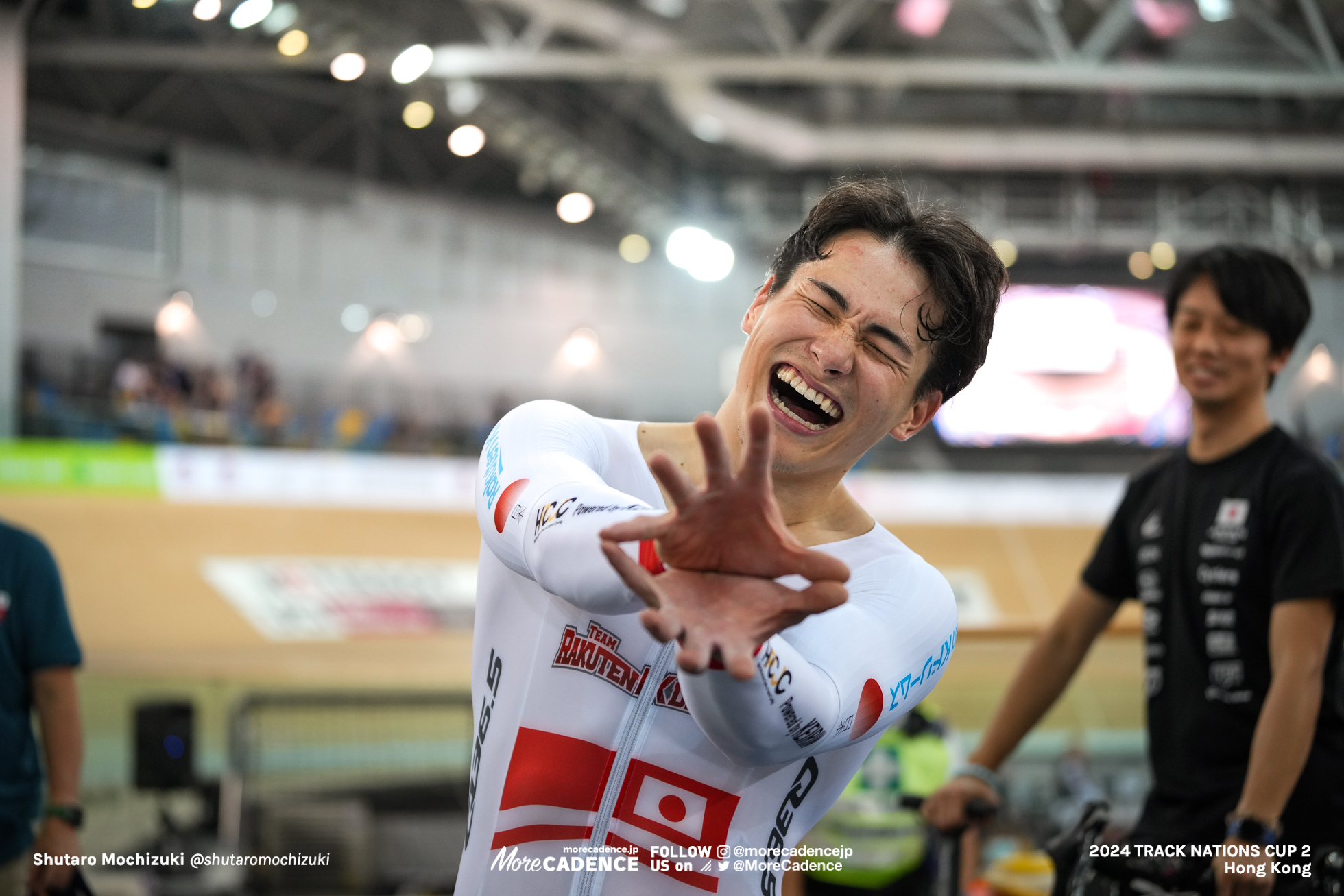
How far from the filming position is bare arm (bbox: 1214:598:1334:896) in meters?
1.96

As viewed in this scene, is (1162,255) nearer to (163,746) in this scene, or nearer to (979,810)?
(163,746)

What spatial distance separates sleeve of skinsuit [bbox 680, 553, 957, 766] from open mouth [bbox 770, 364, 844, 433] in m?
0.21

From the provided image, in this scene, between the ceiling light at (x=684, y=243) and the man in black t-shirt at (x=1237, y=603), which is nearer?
the man in black t-shirt at (x=1237, y=603)

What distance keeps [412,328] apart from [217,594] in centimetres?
741

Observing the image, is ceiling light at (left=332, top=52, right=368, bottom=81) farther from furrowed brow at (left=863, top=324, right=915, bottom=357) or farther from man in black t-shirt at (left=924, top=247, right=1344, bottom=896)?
furrowed brow at (left=863, top=324, right=915, bottom=357)

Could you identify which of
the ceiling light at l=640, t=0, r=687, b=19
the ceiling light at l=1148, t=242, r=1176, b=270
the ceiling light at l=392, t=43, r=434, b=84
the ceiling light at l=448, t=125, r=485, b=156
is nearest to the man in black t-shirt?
the ceiling light at l=392, t=43, r=434, b=84

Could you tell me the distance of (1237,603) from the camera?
7.07ft

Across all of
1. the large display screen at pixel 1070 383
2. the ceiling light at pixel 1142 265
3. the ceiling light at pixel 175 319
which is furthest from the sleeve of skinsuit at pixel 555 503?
the ceiling light at pixel 1142 265

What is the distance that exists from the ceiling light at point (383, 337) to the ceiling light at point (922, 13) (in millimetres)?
8766

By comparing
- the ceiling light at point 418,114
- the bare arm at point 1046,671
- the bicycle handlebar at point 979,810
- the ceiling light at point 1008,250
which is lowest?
the bicycle handlebar at point 979,810

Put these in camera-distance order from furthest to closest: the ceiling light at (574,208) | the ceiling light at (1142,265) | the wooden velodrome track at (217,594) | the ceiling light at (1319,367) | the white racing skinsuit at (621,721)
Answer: the ceiling light at (574,208)
the ceiling light at (1142,265)
the ceiling light at (1319,367)
the wooden velodrome track at (217,594)
the white racing skinsuit at (621,721)

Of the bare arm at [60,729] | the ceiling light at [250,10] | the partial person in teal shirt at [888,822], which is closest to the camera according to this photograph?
the bare arm at [60,729]

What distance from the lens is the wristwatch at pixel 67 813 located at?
251 centimetres

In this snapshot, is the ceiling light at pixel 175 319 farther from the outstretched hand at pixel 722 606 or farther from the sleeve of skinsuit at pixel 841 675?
the outstretched hand at pixel 722 606
